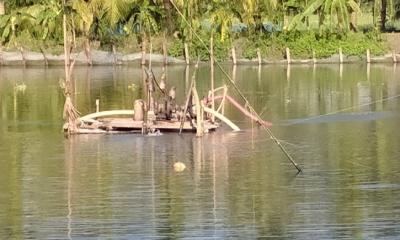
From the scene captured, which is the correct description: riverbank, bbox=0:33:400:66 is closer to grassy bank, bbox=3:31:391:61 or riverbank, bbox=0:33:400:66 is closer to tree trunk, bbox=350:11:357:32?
grassy bank, bbox=3:31:391:61

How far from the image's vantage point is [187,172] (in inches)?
947

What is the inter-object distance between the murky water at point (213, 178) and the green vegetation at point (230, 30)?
67.7 feet

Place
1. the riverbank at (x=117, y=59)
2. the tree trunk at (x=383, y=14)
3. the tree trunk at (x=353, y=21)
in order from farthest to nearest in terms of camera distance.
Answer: the tree trunk at (x=353, y=21)
the tree trunk at (x=383, y=14)
the riverbank at (x=117, y=59)

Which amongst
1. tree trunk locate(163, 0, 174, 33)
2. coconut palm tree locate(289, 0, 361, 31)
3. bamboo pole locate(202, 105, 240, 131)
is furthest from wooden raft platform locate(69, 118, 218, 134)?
coconut palm tree locate(289, 0, 361, 31)

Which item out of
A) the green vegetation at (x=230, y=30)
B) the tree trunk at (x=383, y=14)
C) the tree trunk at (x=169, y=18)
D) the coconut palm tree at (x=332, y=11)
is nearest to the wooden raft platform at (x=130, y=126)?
the tree trunk at (x=169, y=18)

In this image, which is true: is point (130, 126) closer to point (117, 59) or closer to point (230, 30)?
point (230, 30)

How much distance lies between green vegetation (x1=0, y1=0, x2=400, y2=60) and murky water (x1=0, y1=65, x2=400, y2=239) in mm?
20638

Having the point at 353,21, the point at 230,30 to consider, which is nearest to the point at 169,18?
A: the point at 230,30

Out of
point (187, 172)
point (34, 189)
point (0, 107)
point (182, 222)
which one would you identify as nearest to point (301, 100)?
point (0, 107)

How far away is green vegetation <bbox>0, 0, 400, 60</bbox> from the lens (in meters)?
59.8

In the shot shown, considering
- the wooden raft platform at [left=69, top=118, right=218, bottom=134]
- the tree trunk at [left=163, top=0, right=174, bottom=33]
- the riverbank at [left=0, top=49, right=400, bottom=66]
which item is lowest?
the wooden raft platform at [left=69, top=118, right=218, bottom=134]

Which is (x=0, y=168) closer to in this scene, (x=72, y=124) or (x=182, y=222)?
(x=72, y=124)

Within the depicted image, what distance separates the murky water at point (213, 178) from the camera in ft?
60.3

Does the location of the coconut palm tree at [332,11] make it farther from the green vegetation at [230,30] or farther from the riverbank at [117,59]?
the riverbank at [117,59]
